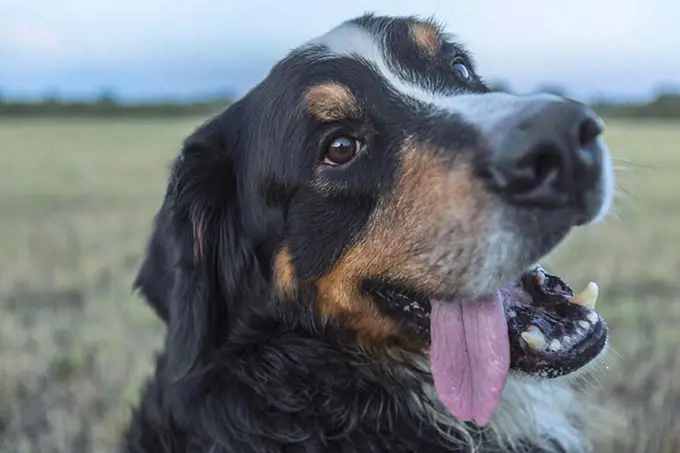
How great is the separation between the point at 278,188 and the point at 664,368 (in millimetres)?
3109

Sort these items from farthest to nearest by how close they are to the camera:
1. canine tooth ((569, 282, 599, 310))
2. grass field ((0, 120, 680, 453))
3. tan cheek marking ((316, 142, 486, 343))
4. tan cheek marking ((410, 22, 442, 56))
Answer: grass field ((0, 120, 680, 453))
tan cheek marking ((410, 22, 442, 56))
canine tooth ((569, 282, 599, 310))
tan cheek marking ((316, 142, 486, 343))

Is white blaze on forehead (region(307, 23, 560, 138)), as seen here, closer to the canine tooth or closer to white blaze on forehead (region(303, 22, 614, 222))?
white blaze on forehead (region(303, 22, 614, 222))

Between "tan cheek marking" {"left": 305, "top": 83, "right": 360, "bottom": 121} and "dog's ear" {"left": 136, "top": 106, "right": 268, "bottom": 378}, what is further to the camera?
"dog's ear" {"left": 136, "top": 106, "right": 268, "bottom": 378}

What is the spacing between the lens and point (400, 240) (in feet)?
10.6

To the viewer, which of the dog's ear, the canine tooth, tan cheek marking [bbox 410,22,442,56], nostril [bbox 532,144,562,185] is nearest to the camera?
nostril [bbox 532,144,562,185]

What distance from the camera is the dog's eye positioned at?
3.70 m

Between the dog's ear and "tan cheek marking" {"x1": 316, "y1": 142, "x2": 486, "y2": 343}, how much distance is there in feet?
1.38

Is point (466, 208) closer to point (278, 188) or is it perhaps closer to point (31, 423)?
point (278, 188)

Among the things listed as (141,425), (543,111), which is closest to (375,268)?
(543,111)

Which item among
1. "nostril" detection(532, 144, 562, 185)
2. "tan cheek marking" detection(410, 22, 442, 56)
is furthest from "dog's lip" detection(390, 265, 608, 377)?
"tan cheek marking" detection(410, 22, 442, 56)

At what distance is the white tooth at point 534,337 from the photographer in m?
3.12

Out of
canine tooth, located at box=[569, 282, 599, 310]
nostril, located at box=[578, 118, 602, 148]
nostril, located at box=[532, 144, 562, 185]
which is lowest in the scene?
canine tooth, located at box=[569, 282, 599, 310]

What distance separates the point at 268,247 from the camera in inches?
142

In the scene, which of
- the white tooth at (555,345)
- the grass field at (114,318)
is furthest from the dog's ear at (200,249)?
the white tooth at (555,345)
